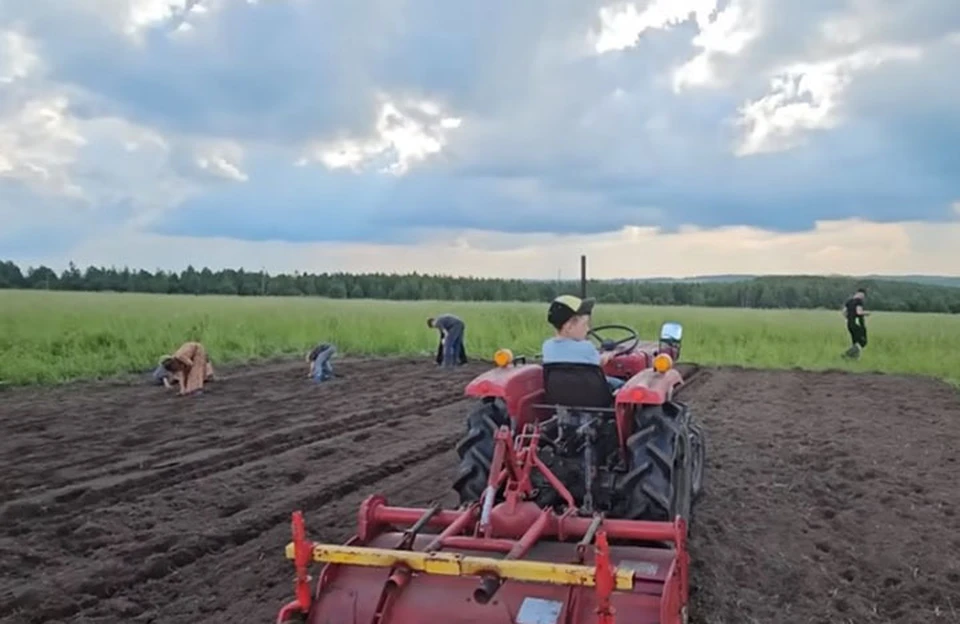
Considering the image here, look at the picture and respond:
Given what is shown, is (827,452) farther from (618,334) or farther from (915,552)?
(618,334)

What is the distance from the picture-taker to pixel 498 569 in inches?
125

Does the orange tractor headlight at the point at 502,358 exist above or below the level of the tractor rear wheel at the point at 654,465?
above

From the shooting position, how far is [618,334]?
2014cm

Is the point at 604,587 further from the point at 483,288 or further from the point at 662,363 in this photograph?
the point at 483,288

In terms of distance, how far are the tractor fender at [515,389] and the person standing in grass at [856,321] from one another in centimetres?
1332

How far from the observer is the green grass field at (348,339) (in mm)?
14375

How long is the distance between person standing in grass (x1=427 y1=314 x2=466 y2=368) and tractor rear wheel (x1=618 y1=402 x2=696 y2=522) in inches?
402

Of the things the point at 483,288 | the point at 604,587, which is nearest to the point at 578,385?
the point at 604,587

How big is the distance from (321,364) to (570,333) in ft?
29.6

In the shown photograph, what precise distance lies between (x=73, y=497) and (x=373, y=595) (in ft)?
11.6

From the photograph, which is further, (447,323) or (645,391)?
(447,323)

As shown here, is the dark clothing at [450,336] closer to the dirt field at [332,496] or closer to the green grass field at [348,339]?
the green grass field at [348,339]

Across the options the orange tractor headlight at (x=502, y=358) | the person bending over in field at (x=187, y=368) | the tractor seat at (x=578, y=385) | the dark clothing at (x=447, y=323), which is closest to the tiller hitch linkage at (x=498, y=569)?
the tractor seat at (x=578, y=385)

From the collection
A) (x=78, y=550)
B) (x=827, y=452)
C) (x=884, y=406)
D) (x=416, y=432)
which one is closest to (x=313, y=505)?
(x=78, y=550)
